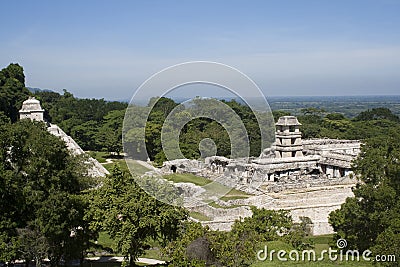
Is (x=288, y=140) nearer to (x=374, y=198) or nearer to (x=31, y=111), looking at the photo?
(x=31, y=111)

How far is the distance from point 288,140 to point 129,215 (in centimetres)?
2786

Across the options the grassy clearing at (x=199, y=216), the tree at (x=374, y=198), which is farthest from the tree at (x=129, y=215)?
the grassy clearing at (x=199, y=216)

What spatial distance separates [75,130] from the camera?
58906 mm

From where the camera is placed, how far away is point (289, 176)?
3719 cm

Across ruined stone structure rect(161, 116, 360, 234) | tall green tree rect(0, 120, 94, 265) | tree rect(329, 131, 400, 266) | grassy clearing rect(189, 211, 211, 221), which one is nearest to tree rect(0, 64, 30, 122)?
ruined stone structure rect(161, 116, 360, 234)

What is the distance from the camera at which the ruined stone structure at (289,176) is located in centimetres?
2700

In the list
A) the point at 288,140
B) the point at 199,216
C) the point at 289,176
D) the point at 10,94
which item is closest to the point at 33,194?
the point at 199,216

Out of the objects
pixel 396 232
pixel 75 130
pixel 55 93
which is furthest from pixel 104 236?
pixel 55 93

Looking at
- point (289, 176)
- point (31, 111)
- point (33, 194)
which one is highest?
point (31, 111)

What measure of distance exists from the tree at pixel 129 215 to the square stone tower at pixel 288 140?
2560 cm

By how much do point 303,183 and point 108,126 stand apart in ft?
106

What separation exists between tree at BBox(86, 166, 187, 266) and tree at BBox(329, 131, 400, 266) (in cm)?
673

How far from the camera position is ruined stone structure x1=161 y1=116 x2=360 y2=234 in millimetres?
27000

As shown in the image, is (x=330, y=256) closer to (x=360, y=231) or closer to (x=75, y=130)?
(x=360, y=231)
